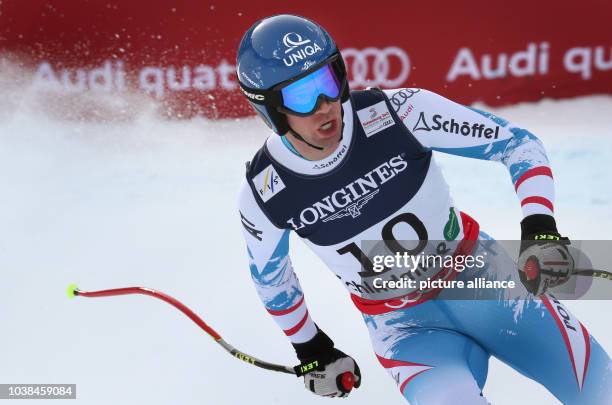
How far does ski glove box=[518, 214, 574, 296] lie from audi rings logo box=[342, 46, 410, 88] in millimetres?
4571

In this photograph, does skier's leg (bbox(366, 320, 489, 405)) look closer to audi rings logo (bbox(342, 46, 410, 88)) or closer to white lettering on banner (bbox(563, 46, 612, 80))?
audi rings logo (bbox(342, 46, 410, 88))

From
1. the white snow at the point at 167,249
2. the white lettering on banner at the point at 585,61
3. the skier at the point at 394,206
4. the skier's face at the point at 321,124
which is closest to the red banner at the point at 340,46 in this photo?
the white lettering on banner at the point at 585,61

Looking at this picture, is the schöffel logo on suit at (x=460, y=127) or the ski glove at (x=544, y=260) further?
the schöffel logo on suit at (x=460, y=127)

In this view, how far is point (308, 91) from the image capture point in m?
3.12

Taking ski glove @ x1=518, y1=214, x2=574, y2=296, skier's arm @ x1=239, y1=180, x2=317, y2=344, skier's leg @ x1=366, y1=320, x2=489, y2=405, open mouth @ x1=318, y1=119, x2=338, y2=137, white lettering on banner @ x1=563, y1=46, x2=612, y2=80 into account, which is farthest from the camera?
white lettering on banner @ x1=563, y1=46, x2=612, y2=80

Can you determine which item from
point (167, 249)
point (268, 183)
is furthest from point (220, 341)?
point (167, 249)

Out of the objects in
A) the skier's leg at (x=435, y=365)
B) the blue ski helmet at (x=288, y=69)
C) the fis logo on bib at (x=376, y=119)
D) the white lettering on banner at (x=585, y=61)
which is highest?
the white lettering on banner at (x=585, y=61)

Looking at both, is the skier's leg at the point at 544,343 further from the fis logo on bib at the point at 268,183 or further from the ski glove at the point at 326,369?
the fis logo on bib at the point at 268,183

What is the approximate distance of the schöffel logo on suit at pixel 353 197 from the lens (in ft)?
10.9

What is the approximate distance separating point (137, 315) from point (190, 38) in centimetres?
287

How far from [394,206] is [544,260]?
1.97 ft

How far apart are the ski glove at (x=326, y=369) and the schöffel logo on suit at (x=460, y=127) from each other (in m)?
0.90

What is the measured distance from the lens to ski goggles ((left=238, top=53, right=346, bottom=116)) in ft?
10.2

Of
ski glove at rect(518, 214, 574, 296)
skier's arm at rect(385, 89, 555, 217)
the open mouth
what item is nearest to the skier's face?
the open mouth
